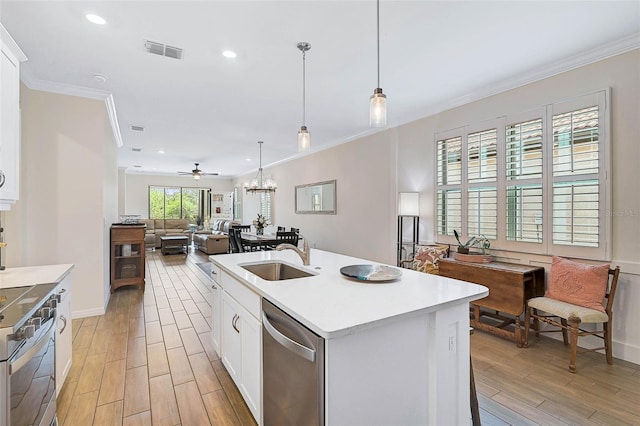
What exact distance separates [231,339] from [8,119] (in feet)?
6.46

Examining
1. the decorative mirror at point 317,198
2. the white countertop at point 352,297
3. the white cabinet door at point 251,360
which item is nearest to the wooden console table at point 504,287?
the white countertop at point 352,297

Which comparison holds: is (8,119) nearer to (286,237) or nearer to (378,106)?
(378,106)

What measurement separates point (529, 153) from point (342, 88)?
7.00 feet

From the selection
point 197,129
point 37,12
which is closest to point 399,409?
point 37,12

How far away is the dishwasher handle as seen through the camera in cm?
119

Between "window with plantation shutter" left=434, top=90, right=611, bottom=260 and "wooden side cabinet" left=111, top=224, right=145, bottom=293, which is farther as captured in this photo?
"wooden side cabinet" left=111, top=224, right=145, bottom=293

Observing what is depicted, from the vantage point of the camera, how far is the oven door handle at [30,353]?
1.24m

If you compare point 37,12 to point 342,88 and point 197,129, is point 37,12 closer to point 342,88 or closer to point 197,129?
point 342,88

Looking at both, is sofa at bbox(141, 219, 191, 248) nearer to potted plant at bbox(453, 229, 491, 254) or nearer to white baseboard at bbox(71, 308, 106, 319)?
white baseboard at bbox(71, 308, 106, 319)

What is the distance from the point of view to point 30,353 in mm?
1369

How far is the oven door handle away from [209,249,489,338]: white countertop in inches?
38.5

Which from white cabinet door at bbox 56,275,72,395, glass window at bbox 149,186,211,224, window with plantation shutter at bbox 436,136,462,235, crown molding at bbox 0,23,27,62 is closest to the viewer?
crown molding at bbox 0,23,27,62

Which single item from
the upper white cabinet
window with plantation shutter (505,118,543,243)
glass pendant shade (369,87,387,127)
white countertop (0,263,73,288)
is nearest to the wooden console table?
window with plantation shutter (505,118,543,243)

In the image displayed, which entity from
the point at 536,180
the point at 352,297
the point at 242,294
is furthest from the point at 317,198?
the point at 352,297
